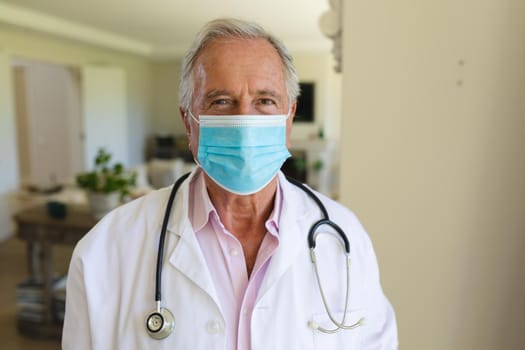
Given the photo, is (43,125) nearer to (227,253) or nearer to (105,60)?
(105,60)

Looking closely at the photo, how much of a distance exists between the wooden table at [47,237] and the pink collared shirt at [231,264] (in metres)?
2.29

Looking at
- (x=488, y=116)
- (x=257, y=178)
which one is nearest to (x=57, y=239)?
(x=257, y=178)

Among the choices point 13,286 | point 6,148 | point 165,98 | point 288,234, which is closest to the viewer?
point 288,234

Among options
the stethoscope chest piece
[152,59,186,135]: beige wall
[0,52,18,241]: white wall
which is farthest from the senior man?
[152,59,186,135]: beige wall

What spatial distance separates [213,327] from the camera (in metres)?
0.95

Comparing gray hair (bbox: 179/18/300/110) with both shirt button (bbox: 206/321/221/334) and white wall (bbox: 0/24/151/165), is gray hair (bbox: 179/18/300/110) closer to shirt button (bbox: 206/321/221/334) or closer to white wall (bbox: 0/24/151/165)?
shirt button (bbox: 206/321/221/334)

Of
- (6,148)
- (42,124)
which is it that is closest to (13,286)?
(6,148)

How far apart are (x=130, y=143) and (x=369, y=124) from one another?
790cm

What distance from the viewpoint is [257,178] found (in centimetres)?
102

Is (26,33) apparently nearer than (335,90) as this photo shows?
Yes

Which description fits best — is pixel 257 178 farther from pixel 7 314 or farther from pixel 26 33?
pixel 26 33

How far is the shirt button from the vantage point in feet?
3.10

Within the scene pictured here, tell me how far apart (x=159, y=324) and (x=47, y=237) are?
2.58 meters

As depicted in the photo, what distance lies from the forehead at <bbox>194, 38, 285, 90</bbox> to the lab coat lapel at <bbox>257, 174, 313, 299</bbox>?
284 millimetres
